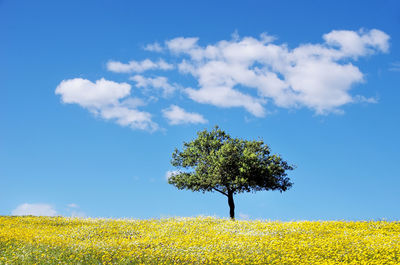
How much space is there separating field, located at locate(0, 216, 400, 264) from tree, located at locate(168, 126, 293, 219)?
9.44 meters

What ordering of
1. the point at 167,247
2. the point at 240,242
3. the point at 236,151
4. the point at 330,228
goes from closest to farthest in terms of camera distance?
the point at 167,247 → the point at 240,242 → the point at 330,228 → the point at 236,151

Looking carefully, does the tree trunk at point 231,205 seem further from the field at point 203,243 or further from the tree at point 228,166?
the field at point 203,243

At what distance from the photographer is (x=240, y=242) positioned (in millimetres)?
20219

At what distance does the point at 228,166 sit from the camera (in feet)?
125

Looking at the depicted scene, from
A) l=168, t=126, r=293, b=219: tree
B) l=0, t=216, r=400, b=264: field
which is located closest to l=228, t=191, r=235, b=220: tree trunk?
l=168, t=126, r=293, b=219: tree

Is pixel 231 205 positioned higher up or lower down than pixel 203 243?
higher up

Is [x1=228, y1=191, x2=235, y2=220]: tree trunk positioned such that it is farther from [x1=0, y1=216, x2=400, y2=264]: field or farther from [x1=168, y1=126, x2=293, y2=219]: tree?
[x1=0, y1=216, x2=400, y2=264]: field

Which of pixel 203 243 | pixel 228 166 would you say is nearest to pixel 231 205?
pixel 228 166

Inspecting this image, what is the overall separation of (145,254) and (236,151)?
71.1ft

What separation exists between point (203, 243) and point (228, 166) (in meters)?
18.3

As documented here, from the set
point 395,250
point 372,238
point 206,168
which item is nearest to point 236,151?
point 206,168

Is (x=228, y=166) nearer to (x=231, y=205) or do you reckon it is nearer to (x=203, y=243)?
(x=231, y=205)

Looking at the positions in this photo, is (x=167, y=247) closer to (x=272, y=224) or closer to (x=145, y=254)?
(x=145, y=254)

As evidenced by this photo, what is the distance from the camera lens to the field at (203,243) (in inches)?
678
